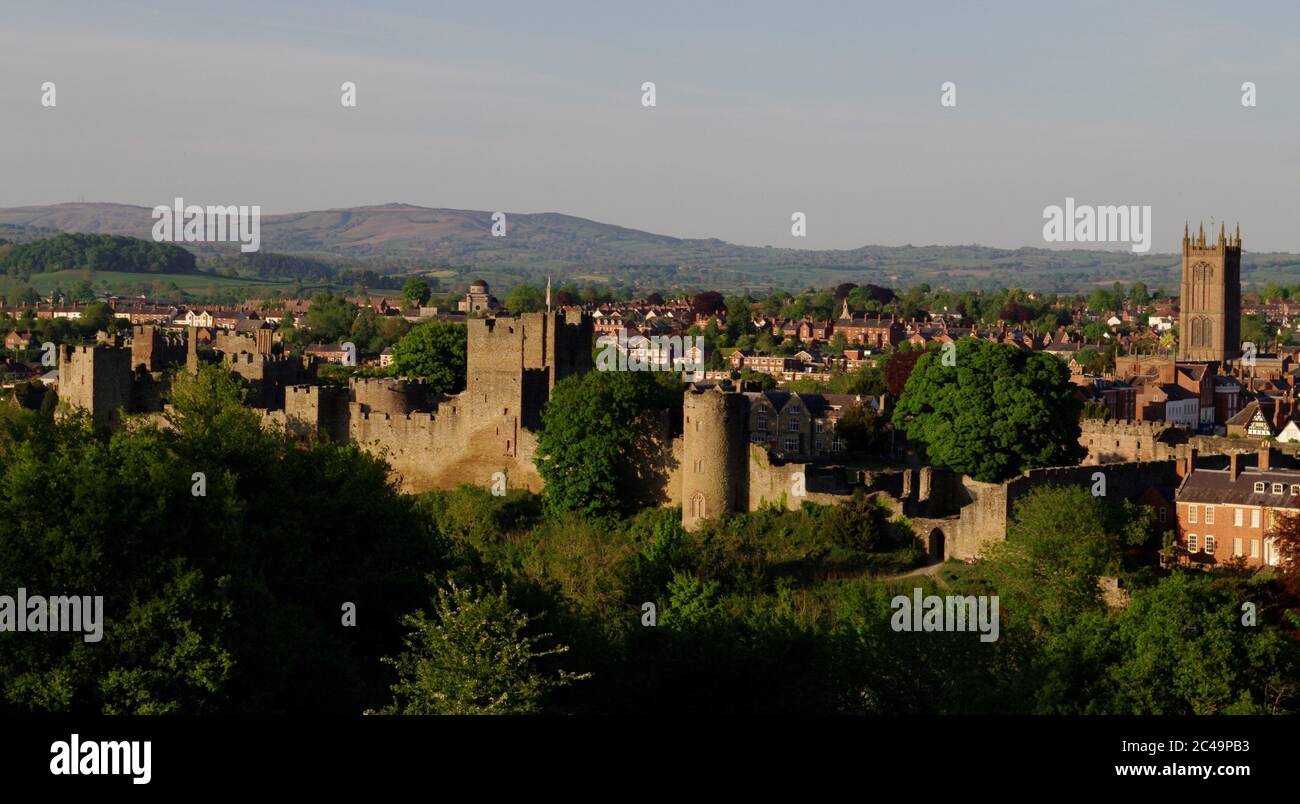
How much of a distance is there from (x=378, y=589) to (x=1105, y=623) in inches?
347

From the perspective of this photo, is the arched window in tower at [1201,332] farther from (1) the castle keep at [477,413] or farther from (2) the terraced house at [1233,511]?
(2) the terraced house at [1233,511]

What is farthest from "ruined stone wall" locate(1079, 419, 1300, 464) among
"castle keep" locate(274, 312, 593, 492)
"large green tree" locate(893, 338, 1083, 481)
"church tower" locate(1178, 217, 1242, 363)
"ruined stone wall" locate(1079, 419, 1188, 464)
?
"church tower" locate(1178, 217, 1242, 363)

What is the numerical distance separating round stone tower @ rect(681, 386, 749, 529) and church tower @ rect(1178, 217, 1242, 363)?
184 feet

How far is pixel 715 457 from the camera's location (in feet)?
115

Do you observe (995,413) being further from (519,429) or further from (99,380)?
(99,380)

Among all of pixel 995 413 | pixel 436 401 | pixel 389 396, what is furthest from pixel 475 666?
pixel 436 401

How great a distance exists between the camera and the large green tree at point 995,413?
38.3 m

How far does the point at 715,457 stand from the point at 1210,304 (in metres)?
58.0

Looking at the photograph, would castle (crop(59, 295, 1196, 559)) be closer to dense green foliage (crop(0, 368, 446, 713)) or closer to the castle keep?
the castle keep

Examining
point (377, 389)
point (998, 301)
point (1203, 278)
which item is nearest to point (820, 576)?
point (377, 389)

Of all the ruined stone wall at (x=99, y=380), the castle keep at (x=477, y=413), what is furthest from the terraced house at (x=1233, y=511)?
the ruined stone wall at (x=99, y=380)

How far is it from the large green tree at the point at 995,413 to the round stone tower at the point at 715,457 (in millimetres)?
5361
